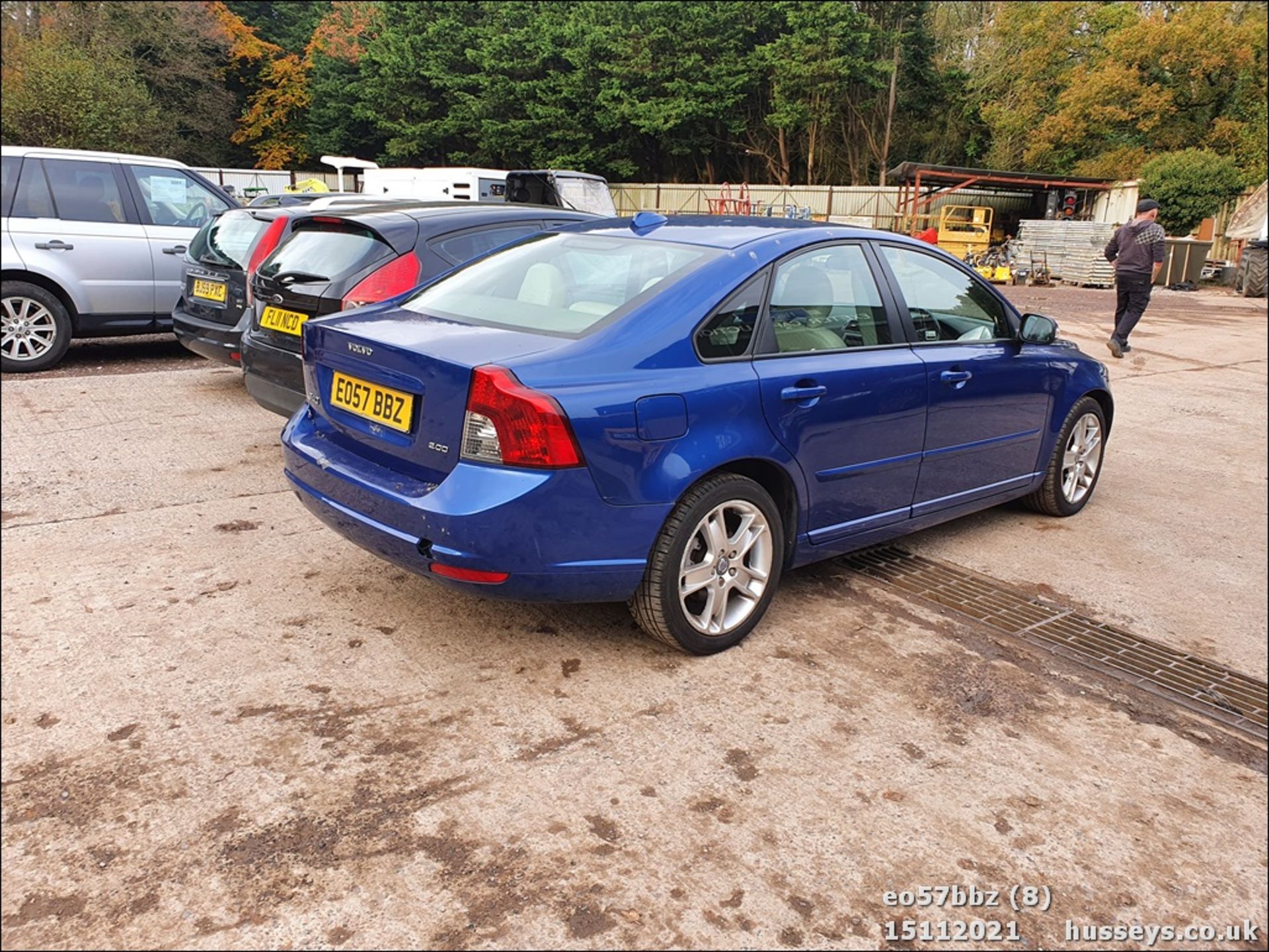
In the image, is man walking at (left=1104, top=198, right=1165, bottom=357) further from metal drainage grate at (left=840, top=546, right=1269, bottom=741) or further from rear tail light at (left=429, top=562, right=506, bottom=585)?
rear tail light at (left=429, top=562, right=506, bottom=585)

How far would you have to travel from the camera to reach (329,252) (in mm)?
5484

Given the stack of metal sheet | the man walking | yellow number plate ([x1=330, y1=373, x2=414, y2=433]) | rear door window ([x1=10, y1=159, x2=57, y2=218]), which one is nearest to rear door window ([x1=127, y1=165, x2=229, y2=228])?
rear door window ([x1=10, y1=159, x2=57, y2=218])

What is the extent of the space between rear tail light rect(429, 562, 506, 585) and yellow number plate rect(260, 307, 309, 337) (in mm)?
2738

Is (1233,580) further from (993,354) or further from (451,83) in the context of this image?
(451,83)

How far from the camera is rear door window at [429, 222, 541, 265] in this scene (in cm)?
552

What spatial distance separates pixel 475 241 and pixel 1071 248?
25542 millimetres

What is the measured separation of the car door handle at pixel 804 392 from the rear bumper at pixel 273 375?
2814 millimetres

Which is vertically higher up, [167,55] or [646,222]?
[167,55]

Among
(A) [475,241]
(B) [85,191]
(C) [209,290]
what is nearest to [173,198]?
(B) [85,191]

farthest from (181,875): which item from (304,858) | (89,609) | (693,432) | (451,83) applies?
(451,83)

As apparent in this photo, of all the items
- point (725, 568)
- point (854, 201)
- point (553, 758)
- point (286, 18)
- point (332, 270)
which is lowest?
point (553, 758)

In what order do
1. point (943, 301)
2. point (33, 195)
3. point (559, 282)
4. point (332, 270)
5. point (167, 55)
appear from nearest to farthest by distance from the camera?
point (559, 282), point (943, 301), point (332, 270), point (33, 195), point (167, 55)

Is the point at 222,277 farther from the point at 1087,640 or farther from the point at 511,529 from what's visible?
the point at 1087,640

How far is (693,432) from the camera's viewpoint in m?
3.28
